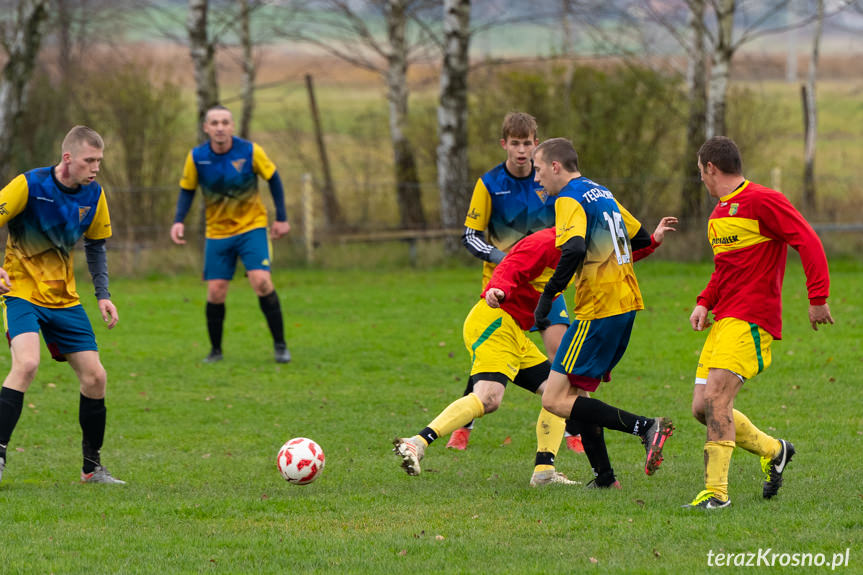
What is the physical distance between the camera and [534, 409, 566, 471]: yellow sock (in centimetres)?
621

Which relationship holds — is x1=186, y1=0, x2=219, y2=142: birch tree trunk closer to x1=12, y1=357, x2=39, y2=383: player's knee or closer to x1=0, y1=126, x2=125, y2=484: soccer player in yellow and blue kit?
x1=0, y1=126, x2=125, y2=484: soccer player in yellow and blue kit

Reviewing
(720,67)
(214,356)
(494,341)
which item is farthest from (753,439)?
(720,67)

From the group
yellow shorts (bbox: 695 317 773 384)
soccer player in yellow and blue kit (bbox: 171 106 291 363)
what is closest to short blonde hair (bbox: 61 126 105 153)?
yellow shorts (bbox: 695 317 773 384)

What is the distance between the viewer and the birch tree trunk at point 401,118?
20589 mm

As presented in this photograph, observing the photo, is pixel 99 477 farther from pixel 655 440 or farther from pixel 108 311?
pixel 655 440

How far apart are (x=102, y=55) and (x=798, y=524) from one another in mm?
29349

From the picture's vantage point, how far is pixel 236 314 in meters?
14.6

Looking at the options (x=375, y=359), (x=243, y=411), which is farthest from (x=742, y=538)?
(x=375, y=359)

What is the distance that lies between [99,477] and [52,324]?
95 cm

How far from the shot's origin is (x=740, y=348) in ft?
17.4

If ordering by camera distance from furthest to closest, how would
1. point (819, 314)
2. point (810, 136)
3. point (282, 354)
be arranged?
1. point (810, 136)
2. point (282, 354)
3. point (819, 314)

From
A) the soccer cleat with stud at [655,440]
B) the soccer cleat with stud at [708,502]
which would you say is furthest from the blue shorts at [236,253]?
the soccer cleat with stud at [708,502]

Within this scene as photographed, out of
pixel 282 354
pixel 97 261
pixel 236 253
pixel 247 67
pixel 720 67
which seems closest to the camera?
pixel 97 261

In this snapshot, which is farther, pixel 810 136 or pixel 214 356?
pixel 810 136
